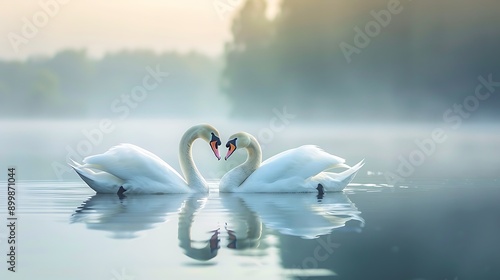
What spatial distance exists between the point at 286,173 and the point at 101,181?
266cm

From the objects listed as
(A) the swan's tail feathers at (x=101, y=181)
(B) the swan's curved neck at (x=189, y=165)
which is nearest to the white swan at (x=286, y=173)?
(B) the swan's curved neck at (x=189, y=165)

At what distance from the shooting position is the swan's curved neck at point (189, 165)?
13695 mm

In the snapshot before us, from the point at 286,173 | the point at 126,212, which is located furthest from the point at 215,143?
the point at 126,212

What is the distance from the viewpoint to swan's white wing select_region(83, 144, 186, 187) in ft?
42.4

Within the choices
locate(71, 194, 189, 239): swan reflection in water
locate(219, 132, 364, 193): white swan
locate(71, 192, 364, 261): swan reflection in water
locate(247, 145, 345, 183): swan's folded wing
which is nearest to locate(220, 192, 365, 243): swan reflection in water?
locate(71, 192, 364, 261): swan reflection in water

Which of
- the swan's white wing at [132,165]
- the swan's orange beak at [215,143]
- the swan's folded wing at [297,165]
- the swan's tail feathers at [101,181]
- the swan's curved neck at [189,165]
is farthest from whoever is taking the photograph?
the swan's orange beak at [215,143]

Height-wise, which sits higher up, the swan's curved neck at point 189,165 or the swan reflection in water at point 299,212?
the swan's curved neck at point 189,165

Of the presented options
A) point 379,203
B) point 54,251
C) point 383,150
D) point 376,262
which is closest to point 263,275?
point 376,262

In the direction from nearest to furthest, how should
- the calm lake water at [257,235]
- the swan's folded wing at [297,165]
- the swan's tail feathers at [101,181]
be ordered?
the calm lake water at [257,235]
the swan's tail feathers at [101,181]
the swan's folded wing at [297,165]

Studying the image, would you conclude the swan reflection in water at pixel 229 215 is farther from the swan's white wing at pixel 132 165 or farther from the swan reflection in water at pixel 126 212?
the swan's white wing at pixel 132 165

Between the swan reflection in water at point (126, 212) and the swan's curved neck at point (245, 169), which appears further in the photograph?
the swan's curved neck at point (245, 169)

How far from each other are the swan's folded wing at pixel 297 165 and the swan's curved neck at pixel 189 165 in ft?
2.58

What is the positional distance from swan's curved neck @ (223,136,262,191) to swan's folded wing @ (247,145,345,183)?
28 centimetres

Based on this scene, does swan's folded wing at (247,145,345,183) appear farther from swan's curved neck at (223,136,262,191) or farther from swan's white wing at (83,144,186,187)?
swan's white wing at (83,144,186,187)
